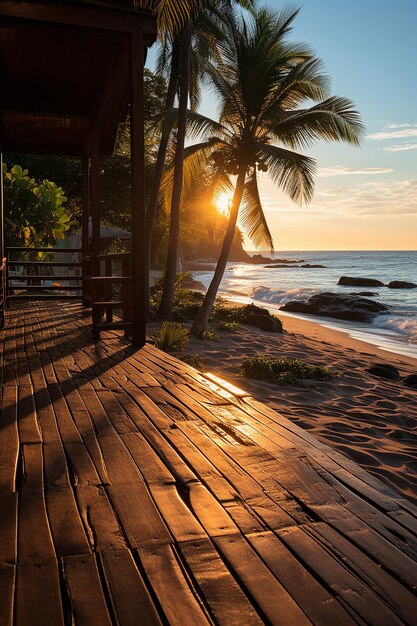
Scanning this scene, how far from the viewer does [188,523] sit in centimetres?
207

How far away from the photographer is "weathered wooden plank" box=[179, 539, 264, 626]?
5.04ft

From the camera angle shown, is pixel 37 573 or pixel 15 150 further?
pixel 15 150

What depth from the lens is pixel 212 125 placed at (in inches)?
551

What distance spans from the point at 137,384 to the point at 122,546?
8.09ft

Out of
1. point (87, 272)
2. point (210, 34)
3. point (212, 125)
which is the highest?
point (210, 34)

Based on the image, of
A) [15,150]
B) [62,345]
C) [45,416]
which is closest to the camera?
[45,416]

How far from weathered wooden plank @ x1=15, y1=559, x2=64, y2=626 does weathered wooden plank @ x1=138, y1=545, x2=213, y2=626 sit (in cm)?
28

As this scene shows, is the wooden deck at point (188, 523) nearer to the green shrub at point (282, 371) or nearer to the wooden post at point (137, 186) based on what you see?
the wooden post at point (137, 186)

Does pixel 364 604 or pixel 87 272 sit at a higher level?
pixel 87 272

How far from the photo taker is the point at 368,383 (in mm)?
9219

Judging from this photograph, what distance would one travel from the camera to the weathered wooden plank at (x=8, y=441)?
2443 millimetres

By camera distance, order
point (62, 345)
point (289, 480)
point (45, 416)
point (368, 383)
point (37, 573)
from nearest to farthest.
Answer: point (37, 573)
point (289, 480)
point (45, 416)
point (62, 345)
point (368, 383)

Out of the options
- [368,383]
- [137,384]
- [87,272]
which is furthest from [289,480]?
[87,272]

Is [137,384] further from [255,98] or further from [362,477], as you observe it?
[255,98]
